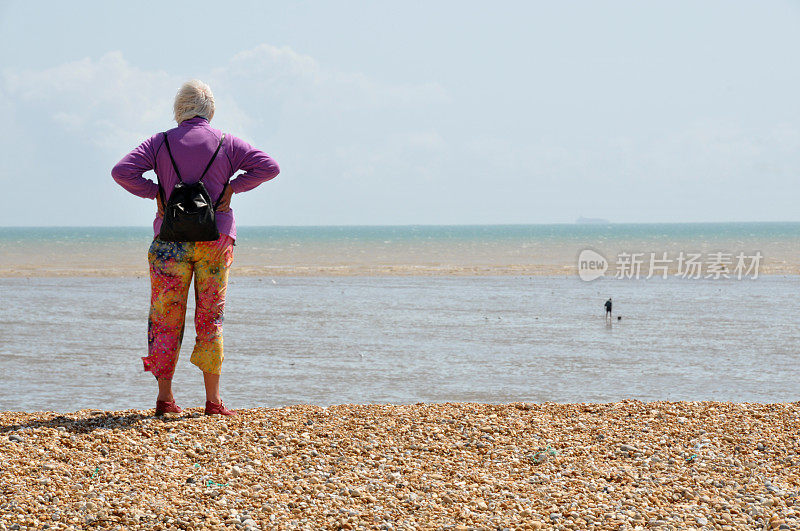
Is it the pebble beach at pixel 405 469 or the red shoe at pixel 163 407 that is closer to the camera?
the pebble beach at pixel 405 469

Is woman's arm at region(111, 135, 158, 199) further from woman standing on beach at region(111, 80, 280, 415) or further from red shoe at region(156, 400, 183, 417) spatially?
red shoe at region(156, 400, 183, 417)

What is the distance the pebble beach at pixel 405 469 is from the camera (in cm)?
357

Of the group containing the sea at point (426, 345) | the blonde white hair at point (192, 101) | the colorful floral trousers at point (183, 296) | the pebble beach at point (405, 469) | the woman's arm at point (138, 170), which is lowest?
the sea at point (426, 345)

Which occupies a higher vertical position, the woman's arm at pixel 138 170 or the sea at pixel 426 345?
the woman's arm at pixel 138 170

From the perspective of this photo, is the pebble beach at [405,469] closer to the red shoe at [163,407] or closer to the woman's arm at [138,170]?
the red shoe at [163,407]

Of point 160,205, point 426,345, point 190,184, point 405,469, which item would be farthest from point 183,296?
point 426,345

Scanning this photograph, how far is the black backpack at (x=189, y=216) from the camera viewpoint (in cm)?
470

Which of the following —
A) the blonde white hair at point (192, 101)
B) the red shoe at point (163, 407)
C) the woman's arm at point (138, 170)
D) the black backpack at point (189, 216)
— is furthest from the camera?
the red shoe at point (163, 407)

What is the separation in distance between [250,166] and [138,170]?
26.4 inches

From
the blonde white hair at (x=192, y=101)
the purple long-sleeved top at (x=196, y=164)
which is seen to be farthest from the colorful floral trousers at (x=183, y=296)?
the blonde white hair at (x=192, y=101)

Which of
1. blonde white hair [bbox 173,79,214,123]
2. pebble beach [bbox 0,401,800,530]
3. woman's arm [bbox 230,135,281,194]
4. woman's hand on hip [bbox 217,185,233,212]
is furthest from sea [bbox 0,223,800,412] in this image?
blonde white hair [bbox 173,79,214,123]

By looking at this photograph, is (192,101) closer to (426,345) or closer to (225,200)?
(225,200)

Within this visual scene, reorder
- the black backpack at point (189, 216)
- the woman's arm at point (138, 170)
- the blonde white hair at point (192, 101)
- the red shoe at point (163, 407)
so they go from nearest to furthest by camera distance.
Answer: the black backpack at point (189, 216)
the woman's arm at point (138, 170)
the blonde white hair at point (192, 101)
the red shoe at point (163, 407)

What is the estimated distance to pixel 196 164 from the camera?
4.91 meters
